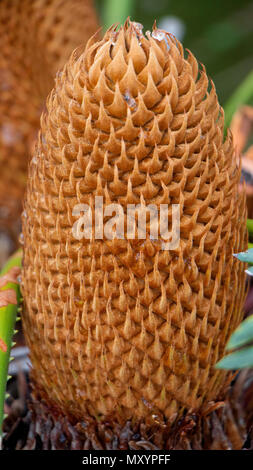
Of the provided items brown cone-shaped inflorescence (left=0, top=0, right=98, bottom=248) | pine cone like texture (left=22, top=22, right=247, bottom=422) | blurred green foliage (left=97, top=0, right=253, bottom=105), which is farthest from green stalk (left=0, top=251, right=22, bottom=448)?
blurred green foliage (left=97, top=0, right=253, bottom=105)

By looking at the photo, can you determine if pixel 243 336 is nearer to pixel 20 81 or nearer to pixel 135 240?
pixel 135 240

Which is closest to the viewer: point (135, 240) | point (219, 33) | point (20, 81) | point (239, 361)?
point (239, 361)

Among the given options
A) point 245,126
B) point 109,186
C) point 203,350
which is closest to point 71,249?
point 109,186

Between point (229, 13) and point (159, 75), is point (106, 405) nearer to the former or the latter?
point (159, 75)

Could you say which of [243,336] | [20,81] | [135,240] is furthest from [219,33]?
[243,336]

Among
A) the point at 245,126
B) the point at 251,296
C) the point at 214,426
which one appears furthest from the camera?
the point at 245,126

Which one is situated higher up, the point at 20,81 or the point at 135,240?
the point at 20,81

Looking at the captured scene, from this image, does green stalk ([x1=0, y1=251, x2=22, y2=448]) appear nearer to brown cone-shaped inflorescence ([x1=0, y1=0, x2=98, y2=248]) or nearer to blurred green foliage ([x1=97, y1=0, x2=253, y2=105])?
brown cone-shaped inflorescence ([x1=0, y1=0, x2=98, y2=248])
